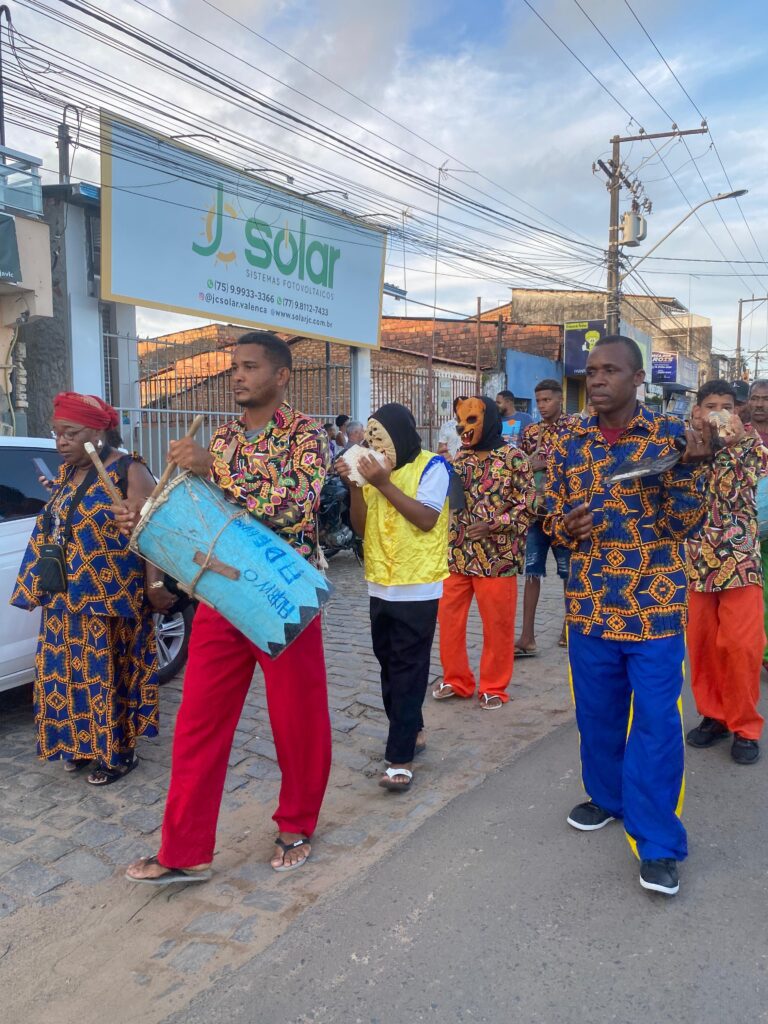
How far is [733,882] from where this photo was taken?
288cm

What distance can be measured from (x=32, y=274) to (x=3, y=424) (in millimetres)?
1761

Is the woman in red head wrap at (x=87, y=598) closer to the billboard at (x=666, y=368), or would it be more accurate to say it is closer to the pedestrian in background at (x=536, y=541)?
the pedestrian in background at (x=536, y=541)

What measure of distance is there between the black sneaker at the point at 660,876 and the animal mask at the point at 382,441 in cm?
183

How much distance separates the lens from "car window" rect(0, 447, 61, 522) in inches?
173

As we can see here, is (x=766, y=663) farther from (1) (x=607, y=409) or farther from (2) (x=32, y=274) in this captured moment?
(2) (x=32, y=274)

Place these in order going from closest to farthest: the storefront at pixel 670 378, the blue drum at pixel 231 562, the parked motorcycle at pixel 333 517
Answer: the blue drum at pixel 231 562 → the parked motorcycle at pixel 333 517 → the storefront at pixel 670 378

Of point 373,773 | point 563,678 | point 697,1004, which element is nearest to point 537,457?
point 563,678

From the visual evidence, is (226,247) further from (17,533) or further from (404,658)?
(404,658)

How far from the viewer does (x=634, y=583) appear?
286 cm

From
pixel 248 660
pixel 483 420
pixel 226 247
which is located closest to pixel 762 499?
pixel 483 420

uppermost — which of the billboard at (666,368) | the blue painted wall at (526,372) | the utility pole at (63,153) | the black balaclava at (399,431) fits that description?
the utility pole at (63,153)

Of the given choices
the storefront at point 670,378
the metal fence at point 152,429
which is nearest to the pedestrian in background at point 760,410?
the metal fence at point 152,429

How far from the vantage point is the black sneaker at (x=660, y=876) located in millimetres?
2748

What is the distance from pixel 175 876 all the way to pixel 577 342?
72.5 feet
